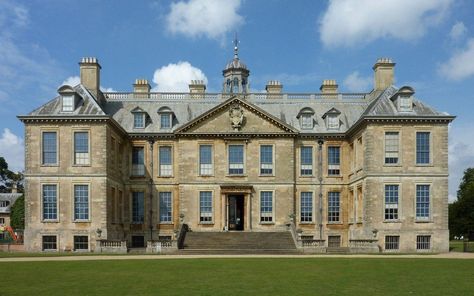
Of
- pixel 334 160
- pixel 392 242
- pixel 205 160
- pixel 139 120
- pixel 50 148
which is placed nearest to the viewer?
pixel 50 148

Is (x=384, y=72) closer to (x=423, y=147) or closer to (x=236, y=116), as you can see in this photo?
(x=423, y=147)

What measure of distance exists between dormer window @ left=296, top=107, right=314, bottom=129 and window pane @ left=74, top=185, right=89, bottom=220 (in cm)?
1514

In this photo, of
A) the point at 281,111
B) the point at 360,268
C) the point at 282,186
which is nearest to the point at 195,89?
the point at 281,111

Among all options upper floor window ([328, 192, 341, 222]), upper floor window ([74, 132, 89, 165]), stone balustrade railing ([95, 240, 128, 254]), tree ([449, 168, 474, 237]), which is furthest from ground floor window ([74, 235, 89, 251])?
tree ([449, 168, 474, 237])

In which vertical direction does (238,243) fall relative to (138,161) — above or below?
below

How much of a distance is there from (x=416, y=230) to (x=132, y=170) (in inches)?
743

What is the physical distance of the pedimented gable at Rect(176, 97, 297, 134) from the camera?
37.8m

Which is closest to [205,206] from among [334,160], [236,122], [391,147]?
[236,122]

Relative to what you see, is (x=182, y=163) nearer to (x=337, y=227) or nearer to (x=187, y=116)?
(x=187, y=116)

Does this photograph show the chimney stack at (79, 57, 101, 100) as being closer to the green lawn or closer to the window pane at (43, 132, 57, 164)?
the window pane at (43, 132, 57, 164)

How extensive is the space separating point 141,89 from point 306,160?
43.4ft

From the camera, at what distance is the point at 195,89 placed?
4241cm

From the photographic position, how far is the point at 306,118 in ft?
129

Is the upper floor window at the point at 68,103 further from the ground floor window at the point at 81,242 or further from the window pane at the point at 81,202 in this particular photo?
the ground floor window at the point at 81,242
